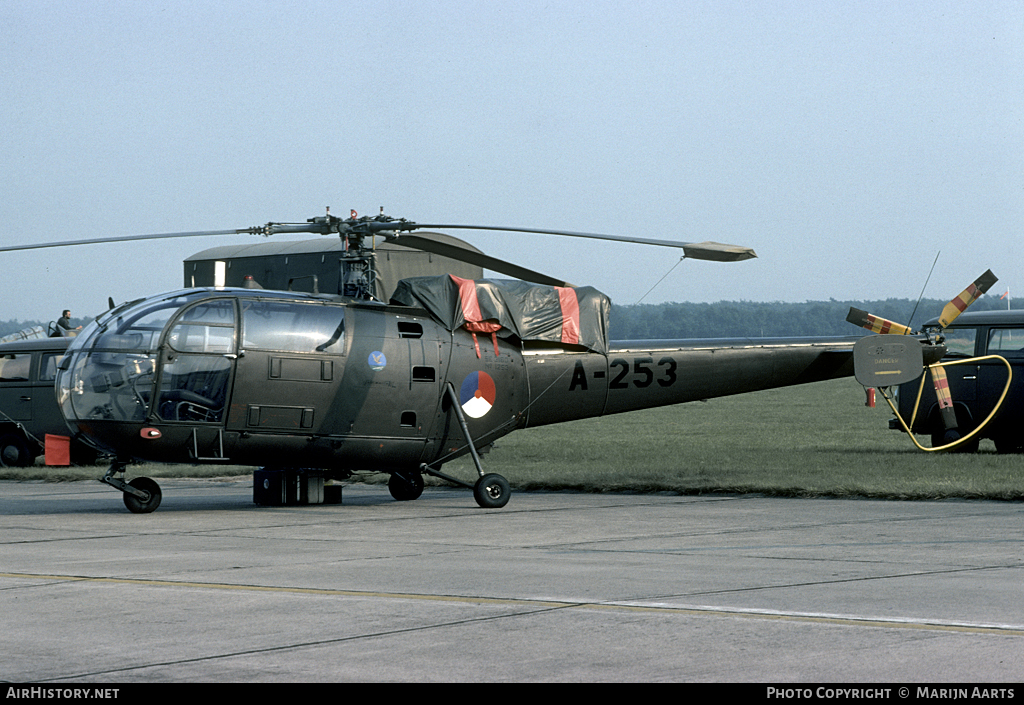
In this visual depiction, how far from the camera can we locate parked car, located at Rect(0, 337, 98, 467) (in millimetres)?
22516

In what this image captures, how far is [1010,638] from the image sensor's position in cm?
581

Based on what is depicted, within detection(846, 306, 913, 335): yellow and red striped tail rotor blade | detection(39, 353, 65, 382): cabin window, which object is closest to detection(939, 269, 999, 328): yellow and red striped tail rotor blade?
detection(846, 306, 913, 335): yellow and red striped tail rotor blade

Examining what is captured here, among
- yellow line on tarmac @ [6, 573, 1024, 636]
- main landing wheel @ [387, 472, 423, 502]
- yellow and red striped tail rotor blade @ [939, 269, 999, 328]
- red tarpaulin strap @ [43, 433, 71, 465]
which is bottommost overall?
main landing wheel @ [387, 472, 423, 502]

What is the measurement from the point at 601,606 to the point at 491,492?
715 centimetres

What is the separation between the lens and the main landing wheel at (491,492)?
45.9ft

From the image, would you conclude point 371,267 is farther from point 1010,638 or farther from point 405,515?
point 1010,638

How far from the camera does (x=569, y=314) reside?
51.0 ft

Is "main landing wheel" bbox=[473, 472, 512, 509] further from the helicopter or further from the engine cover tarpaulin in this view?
the engine cover tarpaulin

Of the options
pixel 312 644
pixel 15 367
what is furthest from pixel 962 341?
pixel 312 644

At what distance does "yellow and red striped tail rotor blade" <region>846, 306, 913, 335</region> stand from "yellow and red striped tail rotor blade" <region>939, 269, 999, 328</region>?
2.37 ft

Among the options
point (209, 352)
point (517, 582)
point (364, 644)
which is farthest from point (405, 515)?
point (364, 644)

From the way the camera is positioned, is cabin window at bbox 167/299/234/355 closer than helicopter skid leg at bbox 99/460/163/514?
Yes

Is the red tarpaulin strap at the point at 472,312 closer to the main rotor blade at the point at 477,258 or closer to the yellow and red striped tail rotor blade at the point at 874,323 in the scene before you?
the main rotor blade at the point at 477,258
